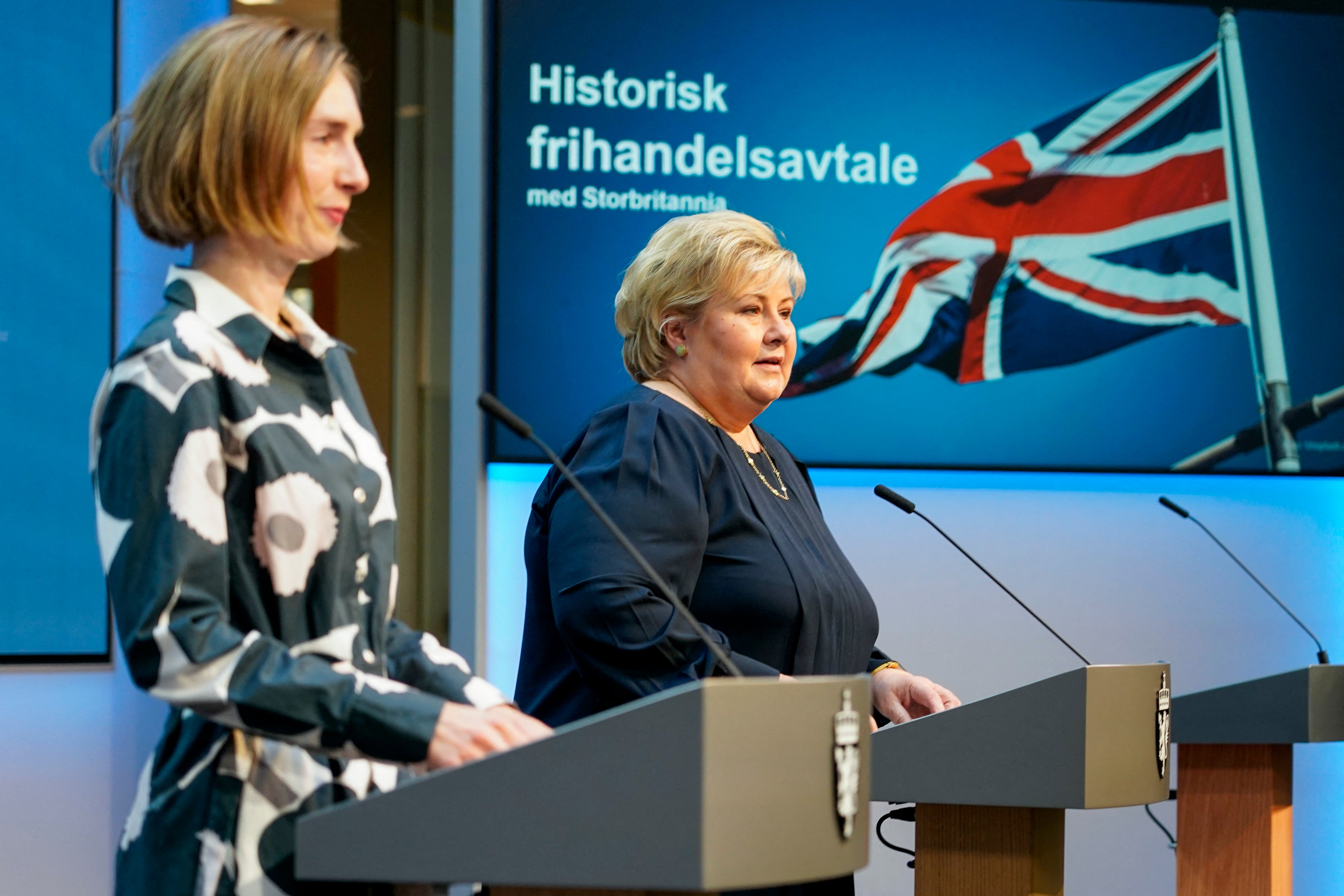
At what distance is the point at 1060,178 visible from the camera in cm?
387

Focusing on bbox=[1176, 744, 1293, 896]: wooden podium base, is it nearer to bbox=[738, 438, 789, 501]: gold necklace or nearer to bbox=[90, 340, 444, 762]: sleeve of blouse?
bbox=[738, 438, 789, 501]: gold necklace

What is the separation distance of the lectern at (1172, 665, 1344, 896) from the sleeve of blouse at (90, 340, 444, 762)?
2124 mm

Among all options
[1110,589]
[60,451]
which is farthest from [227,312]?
[1110,589]

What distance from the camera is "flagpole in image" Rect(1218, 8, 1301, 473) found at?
12.7 feet

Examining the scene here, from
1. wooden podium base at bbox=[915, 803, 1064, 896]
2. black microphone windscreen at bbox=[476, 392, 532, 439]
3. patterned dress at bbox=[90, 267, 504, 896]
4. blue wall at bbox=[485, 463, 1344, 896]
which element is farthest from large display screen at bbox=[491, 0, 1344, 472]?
patterned dress at bbox=[90, 267, 504, 896]

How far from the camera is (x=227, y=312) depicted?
1.16 metres

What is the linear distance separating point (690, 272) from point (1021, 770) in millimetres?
899

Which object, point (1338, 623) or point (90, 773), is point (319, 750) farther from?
point (1338, 623)

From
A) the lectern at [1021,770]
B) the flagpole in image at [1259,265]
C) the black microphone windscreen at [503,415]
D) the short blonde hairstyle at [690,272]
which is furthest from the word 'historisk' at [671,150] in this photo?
the black microphone windscreen at [503,415]

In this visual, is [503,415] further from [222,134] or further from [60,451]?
[60,451]

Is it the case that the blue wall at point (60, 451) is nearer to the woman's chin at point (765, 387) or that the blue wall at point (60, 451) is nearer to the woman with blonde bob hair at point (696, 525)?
the woman with blonde bob hair at point (696, 525)

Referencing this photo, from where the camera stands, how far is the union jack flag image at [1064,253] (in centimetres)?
378

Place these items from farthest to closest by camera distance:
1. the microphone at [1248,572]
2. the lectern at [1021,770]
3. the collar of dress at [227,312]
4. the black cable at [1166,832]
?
the black cable at [1166,832] → the microphone at [1248,572] → the lectern at [1021,770] → the collar of dress at [227,312]

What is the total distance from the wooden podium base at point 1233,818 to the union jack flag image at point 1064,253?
130cm
